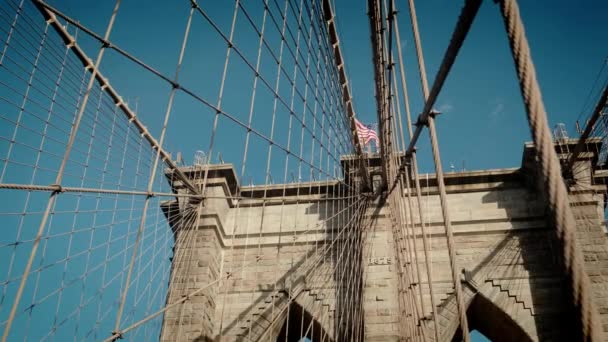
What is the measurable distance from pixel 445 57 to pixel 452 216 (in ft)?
25.6

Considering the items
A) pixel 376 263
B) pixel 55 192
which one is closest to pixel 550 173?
pixel 55 192

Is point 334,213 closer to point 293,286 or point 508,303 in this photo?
point 293,286

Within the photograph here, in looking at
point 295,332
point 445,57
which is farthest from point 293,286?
point 445,57

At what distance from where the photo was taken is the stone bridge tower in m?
8.88

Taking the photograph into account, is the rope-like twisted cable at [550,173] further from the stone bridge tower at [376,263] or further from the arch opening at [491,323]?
the arch opening at [491,323]

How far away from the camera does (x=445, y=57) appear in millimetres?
3039

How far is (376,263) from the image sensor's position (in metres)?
9.70

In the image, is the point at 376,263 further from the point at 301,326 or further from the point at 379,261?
the point at 301,326

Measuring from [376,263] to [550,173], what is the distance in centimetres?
848

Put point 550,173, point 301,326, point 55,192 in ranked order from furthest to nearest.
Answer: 1. point 301,326
2. point 55,192
3. point 550,173

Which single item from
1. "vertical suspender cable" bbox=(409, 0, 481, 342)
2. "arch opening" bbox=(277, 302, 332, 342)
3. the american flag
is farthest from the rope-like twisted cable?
the american flag

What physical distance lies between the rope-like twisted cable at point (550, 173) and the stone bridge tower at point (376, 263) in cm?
704

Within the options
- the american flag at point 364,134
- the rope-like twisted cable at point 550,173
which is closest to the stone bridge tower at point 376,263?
the american flag at point 364,134

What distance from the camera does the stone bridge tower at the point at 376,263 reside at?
29.1ft
